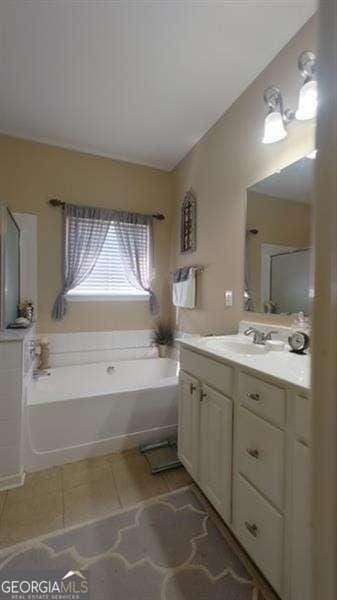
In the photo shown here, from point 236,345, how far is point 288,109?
1367 mm

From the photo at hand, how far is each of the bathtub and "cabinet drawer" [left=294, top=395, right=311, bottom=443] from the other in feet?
4.38

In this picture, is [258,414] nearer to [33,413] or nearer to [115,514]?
[115,514]

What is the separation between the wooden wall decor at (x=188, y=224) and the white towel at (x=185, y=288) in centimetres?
23

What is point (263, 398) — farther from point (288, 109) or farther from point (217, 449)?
point (288, 109)

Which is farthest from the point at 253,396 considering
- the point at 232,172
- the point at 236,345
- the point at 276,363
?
the point at 232,172

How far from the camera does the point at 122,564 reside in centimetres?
115

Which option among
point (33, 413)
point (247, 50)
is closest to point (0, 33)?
point (247, 50)

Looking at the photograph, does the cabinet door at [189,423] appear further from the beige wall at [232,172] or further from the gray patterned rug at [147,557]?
the beige wall at [232,172]

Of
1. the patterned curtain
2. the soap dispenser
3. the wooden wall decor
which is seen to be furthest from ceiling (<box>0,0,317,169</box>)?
the soap dispenser

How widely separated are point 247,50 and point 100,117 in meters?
1.17

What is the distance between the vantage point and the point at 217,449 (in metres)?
1.31

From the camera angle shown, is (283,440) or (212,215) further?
(212,215)

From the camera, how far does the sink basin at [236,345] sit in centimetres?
158

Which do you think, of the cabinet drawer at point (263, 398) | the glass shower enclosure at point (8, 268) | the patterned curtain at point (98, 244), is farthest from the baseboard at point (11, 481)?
the cabinet drawer at point (263, 398)
